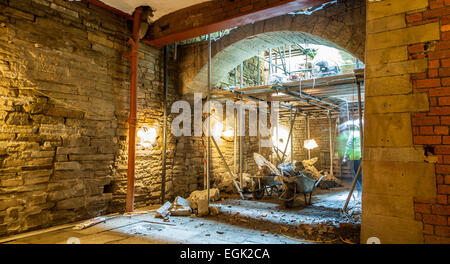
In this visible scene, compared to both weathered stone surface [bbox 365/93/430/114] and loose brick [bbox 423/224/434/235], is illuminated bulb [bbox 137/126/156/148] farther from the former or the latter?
loose brick [bbox 423/224/434/235]

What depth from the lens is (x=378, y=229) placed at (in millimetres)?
2939

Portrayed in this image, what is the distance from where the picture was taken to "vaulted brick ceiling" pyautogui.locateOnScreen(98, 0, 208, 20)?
17.1 feet

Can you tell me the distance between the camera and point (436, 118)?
8.91 ft

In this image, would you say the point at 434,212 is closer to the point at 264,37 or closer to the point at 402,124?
the point at 402,124

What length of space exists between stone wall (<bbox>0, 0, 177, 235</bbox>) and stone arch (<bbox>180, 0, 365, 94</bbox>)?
1365 millimetres

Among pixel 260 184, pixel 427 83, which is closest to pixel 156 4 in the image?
pixel 427 83

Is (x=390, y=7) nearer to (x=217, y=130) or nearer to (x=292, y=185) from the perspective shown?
(x=292, y=185)

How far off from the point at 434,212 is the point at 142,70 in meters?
5.72

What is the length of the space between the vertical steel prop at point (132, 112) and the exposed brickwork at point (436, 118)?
4.76 m

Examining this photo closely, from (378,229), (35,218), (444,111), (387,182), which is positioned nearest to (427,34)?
(444,111)

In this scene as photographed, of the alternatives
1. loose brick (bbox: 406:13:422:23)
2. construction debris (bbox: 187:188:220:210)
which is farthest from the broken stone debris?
loose brick (bbox: 406:13:422:23)

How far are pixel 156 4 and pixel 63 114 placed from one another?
110 inches

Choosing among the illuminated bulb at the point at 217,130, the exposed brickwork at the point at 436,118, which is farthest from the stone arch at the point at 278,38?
the exposed brickwork at the point at 436,118

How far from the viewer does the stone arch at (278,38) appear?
186 inches
